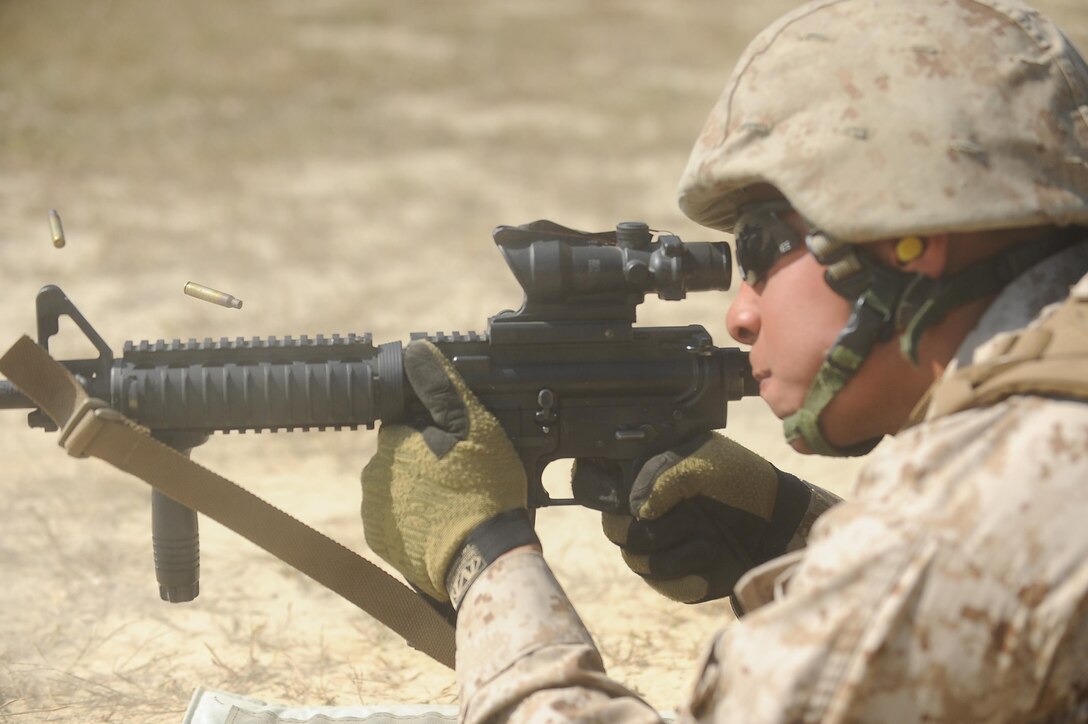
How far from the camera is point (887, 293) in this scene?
2504 mm

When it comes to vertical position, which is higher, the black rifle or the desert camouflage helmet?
the desert camouflage helmet

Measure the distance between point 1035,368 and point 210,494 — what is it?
91.4 inches

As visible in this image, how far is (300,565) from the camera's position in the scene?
12.0 ft

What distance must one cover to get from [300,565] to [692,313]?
6.25 metres

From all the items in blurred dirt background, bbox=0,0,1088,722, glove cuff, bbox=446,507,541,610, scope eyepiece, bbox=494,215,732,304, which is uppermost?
scope eyepiece, bbox=494,215,732,304

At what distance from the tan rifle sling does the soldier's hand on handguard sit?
1.37m

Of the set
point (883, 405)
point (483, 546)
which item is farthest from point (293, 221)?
point (883, 405)

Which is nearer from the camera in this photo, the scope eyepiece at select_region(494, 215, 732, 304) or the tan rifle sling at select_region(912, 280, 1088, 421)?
the tan rifle sling at select_region(912, 280, 1088, 421)

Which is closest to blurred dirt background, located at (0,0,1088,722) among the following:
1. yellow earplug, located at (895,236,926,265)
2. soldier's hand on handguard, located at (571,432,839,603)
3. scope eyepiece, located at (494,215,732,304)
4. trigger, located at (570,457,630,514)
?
soldier's hand on handguard, located at (571,432,839,603)

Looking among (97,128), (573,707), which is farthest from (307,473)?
(97,128)

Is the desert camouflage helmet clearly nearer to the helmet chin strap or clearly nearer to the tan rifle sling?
the helmet chin strap

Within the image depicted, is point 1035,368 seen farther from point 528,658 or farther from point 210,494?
point 210,494

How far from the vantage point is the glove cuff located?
309cm

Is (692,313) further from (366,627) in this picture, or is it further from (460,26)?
(460,26)
